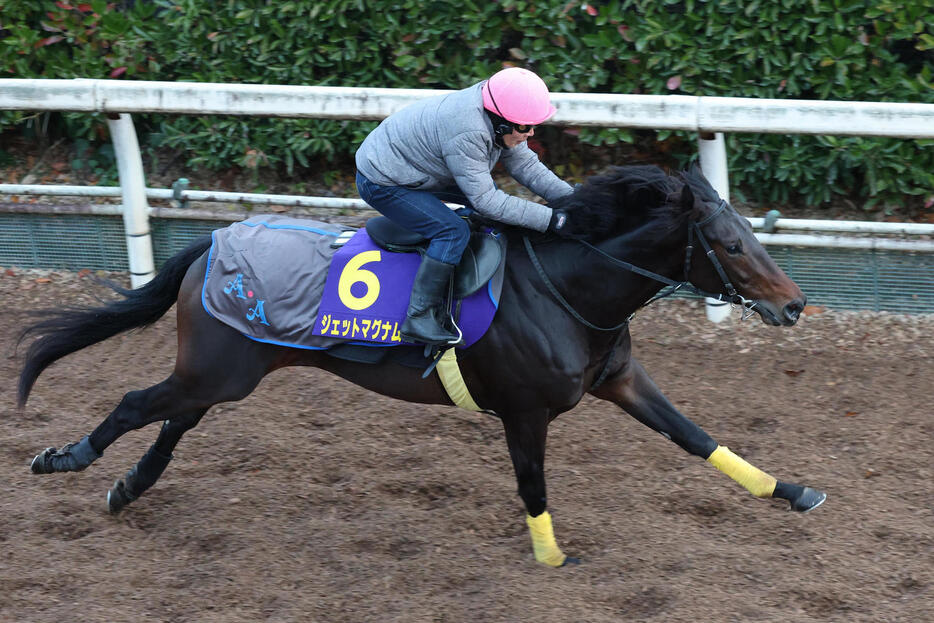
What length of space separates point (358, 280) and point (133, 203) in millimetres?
2888

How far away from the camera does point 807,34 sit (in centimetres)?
629

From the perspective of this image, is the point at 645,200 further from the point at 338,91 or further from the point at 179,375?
the point at 338,91

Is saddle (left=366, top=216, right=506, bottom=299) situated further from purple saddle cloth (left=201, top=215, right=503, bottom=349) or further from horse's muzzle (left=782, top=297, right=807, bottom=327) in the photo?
horse's muzzle (left=782, top=297, right=807, bottom=327)

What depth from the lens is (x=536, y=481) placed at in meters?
4.29

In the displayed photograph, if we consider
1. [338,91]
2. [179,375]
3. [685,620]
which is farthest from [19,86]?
[685,620]

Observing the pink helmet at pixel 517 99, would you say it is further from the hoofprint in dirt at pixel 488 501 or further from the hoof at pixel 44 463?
the hoof at pixel 44 463

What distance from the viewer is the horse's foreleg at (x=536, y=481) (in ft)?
14.1

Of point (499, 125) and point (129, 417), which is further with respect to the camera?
point (129, 417)

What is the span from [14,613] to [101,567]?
1.36 ft

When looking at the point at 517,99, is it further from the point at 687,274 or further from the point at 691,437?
the point at 691,437

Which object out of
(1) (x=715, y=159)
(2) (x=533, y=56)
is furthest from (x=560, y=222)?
(2) (x=533, y=56)

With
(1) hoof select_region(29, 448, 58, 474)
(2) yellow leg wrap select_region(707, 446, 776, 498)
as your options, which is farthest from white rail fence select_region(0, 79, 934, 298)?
(1) hoof select_region(29, 448, 58, 474)

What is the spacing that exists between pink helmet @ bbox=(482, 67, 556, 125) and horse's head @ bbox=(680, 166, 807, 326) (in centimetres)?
64

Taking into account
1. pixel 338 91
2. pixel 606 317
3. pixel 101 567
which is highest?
pixel 338 91
